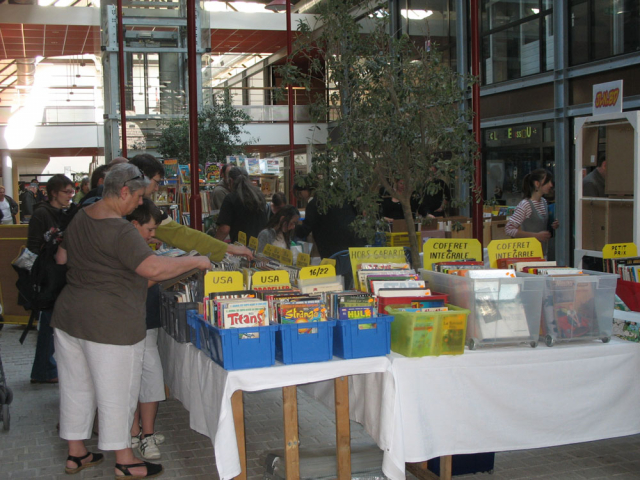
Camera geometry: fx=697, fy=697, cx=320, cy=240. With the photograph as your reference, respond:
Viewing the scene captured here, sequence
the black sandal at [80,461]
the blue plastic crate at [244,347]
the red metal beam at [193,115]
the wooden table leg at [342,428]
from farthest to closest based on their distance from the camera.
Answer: the red metal beam at [193,115], the black sandal at [80,461], the wooden table leg at [342,428], the blue plastic crate at [244,347]

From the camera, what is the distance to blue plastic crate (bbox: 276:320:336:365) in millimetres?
2887

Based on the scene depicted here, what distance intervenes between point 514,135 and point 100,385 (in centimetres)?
971

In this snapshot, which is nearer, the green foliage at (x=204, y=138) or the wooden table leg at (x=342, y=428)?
the wooden table leg at (x=342, y=428)

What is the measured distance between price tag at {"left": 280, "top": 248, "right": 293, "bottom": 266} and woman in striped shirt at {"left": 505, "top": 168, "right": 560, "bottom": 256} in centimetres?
234

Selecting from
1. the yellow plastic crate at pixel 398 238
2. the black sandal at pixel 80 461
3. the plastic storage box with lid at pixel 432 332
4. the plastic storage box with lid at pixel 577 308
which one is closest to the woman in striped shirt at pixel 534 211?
the yellow plastic crate at pixel 398 238

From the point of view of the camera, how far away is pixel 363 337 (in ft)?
9.77

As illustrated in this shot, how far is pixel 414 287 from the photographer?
11.0 ft

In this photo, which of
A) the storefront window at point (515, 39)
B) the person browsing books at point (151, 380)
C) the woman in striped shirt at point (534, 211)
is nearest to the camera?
the person browsing books at point (151, 380)

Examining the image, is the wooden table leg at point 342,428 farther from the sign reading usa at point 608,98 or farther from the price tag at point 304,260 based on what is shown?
the sign reading usa at point 608,98

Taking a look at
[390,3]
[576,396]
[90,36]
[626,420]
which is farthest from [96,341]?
[90,36]

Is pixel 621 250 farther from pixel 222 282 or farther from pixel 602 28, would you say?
pixel 602 28

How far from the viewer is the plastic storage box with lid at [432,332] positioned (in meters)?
3.01

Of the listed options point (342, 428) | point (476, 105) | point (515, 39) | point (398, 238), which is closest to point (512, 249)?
point (342, 428)

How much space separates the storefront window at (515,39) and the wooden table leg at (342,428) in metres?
9.08
